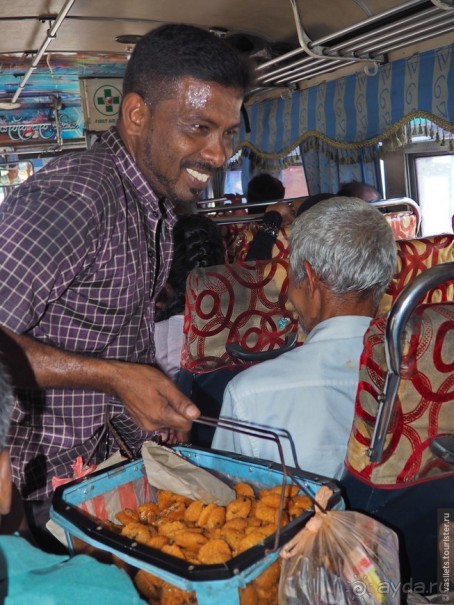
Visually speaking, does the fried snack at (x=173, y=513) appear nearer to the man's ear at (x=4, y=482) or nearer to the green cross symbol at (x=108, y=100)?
the man's ear at (x=4, y=482)

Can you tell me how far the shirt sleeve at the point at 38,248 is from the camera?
1201 millimetres

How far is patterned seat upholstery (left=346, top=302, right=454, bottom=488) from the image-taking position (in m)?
1.10

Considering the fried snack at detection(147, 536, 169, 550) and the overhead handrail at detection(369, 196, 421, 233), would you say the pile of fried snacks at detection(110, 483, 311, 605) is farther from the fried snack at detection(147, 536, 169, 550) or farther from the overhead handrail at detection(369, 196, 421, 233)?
the overhead handrail at detection(369, 196, 421, 233)

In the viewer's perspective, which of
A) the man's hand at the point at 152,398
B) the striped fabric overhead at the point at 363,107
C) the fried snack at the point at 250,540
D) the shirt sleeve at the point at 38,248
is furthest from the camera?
the striped fabric overhead at the point at 363,107

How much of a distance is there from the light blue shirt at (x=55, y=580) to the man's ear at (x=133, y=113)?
971 millimetres

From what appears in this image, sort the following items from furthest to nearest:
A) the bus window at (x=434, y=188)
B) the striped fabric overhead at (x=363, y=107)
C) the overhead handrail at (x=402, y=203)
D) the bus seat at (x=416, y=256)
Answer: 1. the bus window at (x=434, y=188)
2. the striped fabric overhead at (x=363, y=107)
3. the overhead handrail at (x=402, y=203)
4. the bus seat at (x=416, y=256)

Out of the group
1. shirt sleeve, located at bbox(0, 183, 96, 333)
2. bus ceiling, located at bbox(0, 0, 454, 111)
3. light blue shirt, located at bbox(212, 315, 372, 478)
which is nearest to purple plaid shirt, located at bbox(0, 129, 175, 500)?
shirt sleeve, located at bbox(0, 183, 96, 333)

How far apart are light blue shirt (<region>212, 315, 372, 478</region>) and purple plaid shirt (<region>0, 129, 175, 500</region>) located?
264mm

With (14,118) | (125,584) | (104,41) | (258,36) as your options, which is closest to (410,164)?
(258,36)

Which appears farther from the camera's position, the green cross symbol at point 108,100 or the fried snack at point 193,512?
the green cross symbol at point 108,100

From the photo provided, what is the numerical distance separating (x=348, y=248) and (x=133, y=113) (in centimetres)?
60

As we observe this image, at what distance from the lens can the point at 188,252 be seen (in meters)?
2.91

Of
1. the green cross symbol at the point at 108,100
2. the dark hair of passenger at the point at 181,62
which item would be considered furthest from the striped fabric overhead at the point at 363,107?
the dark hair of passenger at the point at 181,62

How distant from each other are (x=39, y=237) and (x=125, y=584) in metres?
0.68
